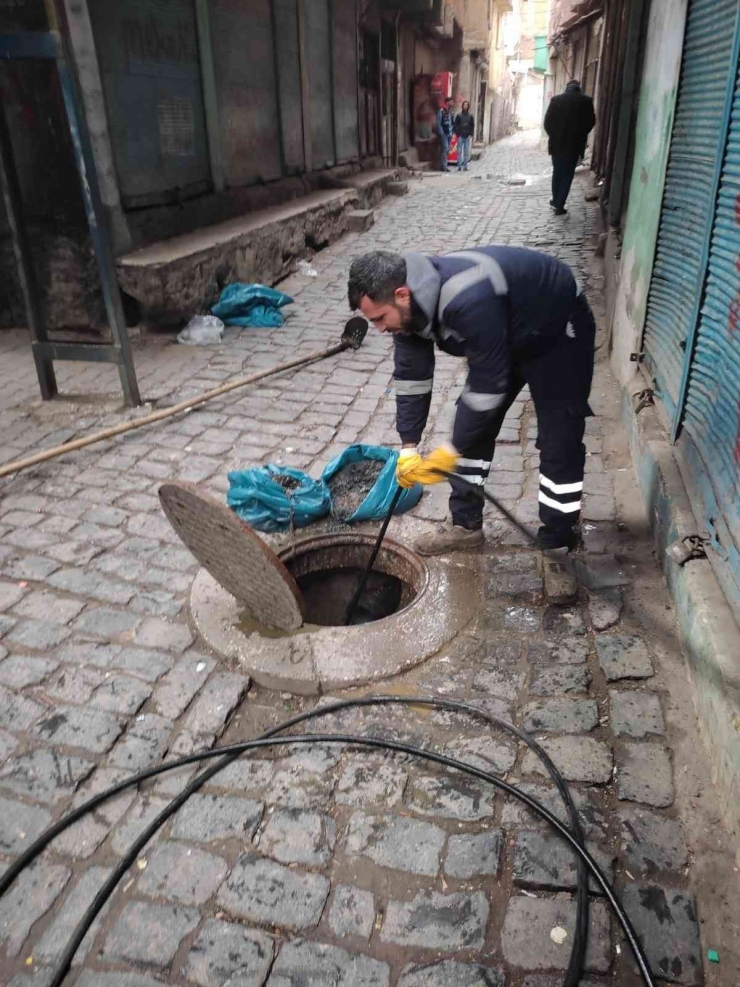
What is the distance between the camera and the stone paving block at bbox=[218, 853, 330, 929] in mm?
2297

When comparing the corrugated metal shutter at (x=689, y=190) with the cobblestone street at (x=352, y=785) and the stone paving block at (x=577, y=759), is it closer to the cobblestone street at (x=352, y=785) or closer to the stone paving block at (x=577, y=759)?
the cobblestone street at (x=352, y=785)

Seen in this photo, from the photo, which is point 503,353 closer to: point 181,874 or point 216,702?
point 216,702

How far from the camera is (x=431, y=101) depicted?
72.3 ft

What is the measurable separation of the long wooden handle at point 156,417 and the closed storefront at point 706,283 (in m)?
3.34

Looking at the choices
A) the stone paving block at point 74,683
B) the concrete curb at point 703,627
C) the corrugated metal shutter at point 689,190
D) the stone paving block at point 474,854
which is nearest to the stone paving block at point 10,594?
the stone paving block at point 74,683

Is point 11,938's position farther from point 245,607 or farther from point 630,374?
point 630,374

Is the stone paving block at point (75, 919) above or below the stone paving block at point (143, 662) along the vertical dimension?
below

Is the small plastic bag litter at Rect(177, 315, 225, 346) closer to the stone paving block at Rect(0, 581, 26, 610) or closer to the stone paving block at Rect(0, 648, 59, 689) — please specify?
the stone paving block at Rect(0, 581, 26, 610)

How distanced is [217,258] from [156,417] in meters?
3.69

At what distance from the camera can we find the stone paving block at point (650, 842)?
2.39m

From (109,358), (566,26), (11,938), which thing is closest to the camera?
(11,938)

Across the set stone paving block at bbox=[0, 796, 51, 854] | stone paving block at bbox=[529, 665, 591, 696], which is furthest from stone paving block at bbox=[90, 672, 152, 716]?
stone paving block at bbox=[529, 665, 591, 696]

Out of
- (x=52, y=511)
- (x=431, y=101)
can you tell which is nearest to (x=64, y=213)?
(x=52, y=511)

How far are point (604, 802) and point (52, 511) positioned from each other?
3661 mm
